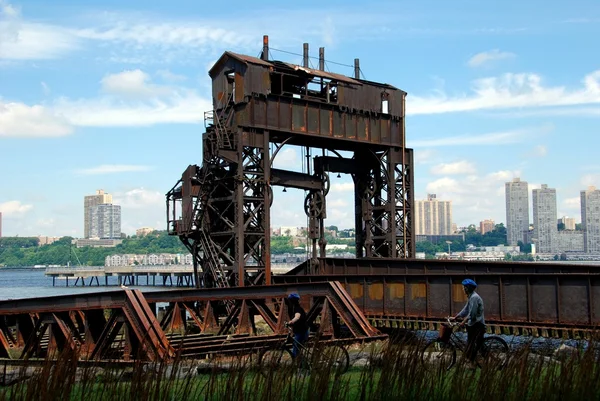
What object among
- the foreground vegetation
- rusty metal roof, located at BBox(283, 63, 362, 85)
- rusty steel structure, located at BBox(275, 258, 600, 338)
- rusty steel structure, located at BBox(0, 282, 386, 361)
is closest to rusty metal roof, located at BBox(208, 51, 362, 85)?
rusty metal roof, located at BBox(283, 63, 362, 85)

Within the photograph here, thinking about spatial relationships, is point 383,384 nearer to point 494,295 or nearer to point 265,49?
point 494,295

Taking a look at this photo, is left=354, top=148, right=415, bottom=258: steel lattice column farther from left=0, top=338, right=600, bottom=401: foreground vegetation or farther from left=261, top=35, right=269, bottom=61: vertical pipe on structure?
left=0, top=338, right=600, bottom=401: foreground vegetation

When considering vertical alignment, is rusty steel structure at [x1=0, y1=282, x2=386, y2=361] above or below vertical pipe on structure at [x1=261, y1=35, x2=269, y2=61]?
below

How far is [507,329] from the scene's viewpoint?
83.9 feet

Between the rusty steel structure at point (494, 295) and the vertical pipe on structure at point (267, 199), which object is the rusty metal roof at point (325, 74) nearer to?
the vertical pipe on structure at point (267, 199)

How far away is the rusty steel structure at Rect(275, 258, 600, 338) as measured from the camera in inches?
957

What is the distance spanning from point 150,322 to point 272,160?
21.1 meters

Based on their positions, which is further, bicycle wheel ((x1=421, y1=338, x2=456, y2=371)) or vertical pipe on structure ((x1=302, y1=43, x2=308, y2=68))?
vertical pipe on structure ((x1=302, y1=43, x2=308, y2=68))

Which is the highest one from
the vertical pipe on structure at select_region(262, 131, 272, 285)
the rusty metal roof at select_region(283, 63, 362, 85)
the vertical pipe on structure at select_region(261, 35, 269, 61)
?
the vertical pipe on structure at select_region(261, 35, 269, 61)

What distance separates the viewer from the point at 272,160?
38.7m

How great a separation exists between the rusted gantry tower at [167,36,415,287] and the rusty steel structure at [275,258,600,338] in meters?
4.43

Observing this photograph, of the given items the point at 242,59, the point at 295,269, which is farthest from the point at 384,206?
the point at 242,59

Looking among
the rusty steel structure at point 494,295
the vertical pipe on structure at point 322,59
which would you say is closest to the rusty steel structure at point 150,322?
the rusty steel structure at point 494,295

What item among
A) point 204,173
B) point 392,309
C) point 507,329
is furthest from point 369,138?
point 507,329
